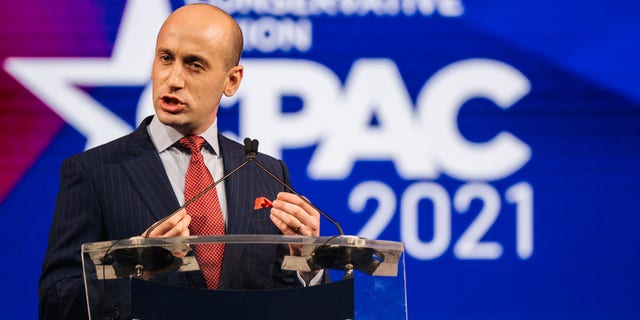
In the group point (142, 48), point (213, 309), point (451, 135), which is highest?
point (142, 48)

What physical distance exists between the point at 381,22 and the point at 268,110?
0.52 metres

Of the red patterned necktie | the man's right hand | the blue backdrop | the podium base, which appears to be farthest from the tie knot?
the blue backdrop

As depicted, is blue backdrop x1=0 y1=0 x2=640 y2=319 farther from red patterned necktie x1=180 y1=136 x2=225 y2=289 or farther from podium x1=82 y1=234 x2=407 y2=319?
podium x1=82 y1=234 x2=407 y2=319

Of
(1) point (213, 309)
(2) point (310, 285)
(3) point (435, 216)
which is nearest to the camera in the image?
(1) point (213, 309)

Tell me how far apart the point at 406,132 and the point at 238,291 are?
189cm

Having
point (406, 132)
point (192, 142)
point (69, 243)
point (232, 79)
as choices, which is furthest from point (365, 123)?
point (69, 243)

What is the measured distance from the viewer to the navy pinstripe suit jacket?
6.54ft

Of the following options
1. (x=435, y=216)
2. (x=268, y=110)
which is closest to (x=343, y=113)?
(x=268, y=110)

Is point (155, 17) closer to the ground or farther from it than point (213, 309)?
farther from it

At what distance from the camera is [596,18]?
143 inches

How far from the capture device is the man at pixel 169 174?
2080mm

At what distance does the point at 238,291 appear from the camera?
5.65ft

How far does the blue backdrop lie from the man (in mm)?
970

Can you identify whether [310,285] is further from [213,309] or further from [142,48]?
[142,48]
